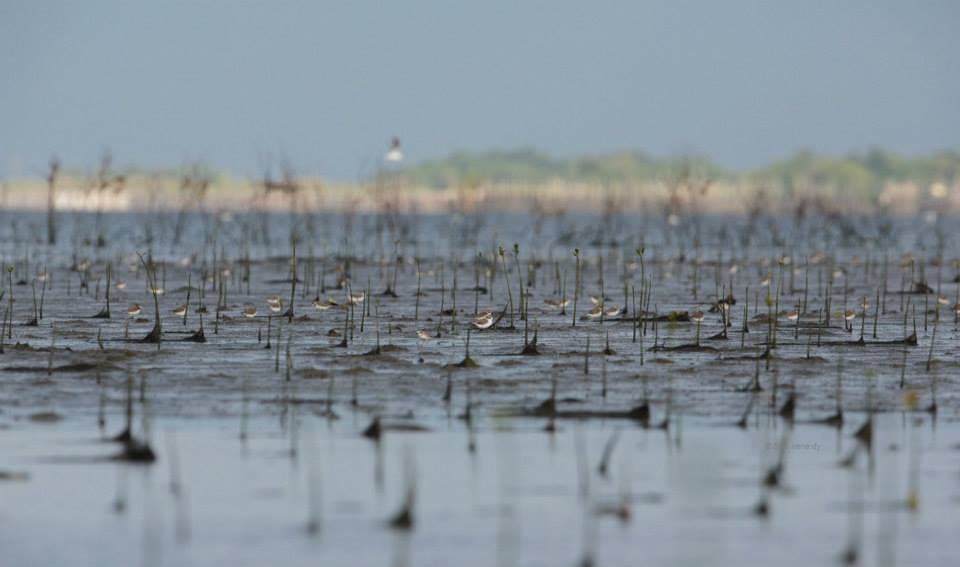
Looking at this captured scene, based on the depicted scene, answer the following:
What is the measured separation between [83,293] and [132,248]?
67.7ft

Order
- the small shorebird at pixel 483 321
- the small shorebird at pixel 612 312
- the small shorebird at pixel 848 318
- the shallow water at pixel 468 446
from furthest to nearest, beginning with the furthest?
the small shorebird at pixel 612 312 < the small shorebird at pixel 848 318 < the small shorebird at pixel 483 321 < the shallow water at pixel 468 446

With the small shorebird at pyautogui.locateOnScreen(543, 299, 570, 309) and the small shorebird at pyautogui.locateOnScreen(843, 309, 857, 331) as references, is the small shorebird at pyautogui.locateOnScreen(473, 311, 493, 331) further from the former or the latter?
the small shorebird at pyautogui.locateOnScreen(843, 309, 857, 331)

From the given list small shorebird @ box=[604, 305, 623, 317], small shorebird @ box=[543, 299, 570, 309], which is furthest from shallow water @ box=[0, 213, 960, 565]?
small shorebird @ box=[543, 299, 570, 309]

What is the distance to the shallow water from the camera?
6.80 metres

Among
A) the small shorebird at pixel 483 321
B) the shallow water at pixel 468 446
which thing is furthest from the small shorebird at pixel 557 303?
the small shorebird at pixel 483 321

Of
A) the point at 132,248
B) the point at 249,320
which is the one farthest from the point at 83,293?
the point at 132,248

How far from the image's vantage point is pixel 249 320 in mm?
17000

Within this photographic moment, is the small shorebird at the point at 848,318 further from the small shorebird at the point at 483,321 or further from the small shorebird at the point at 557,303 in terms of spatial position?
the small shorebird at the point at 483,321

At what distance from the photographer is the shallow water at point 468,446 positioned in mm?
6805

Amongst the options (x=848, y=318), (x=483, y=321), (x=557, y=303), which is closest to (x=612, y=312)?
(x=557, y=303)

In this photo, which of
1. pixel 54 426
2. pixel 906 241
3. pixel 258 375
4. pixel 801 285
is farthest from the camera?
pixel 906 241

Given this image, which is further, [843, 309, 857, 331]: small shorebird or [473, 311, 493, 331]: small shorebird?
[843, 309, 857, 331]: small shorebird

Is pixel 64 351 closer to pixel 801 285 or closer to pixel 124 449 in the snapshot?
pixel 124 449

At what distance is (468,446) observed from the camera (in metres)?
9.11
